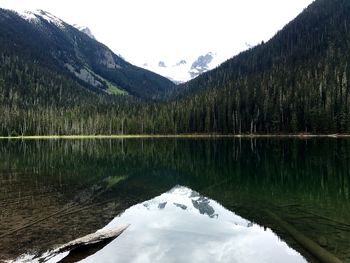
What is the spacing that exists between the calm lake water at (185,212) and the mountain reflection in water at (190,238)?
5cm

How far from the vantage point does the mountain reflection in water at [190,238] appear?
20406 millimetres

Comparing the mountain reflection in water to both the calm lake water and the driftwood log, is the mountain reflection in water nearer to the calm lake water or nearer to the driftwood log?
the calm lake water

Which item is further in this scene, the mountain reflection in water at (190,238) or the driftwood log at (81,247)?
the mountain reflection in water at (190,238)

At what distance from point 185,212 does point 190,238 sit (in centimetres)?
778

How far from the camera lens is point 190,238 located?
78.7 ft

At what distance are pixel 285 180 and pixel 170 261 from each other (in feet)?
90.1

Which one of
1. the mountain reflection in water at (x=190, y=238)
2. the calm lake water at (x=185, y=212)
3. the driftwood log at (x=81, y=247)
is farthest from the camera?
the calm lake water at (x=185, y=212)

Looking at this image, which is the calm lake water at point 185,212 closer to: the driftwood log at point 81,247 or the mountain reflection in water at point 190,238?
the mountain reflection in water at point 190,238

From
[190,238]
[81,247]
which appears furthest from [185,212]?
[81,247]

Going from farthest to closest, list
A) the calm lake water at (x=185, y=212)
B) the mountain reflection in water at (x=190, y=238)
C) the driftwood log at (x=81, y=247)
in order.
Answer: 1. the calm lake water at (x=185, y=212)
2. the mountain reflection in water at (x=190, y=238)
3. the driftwood log at (x=81, y=247)

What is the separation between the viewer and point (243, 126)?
190875 mm

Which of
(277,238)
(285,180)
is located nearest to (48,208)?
(277,238)

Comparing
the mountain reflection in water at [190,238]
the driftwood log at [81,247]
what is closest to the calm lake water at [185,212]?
the mountain reflection in water at [190,238]

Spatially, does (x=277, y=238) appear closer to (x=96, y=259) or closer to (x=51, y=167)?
(x=96, y=259)
